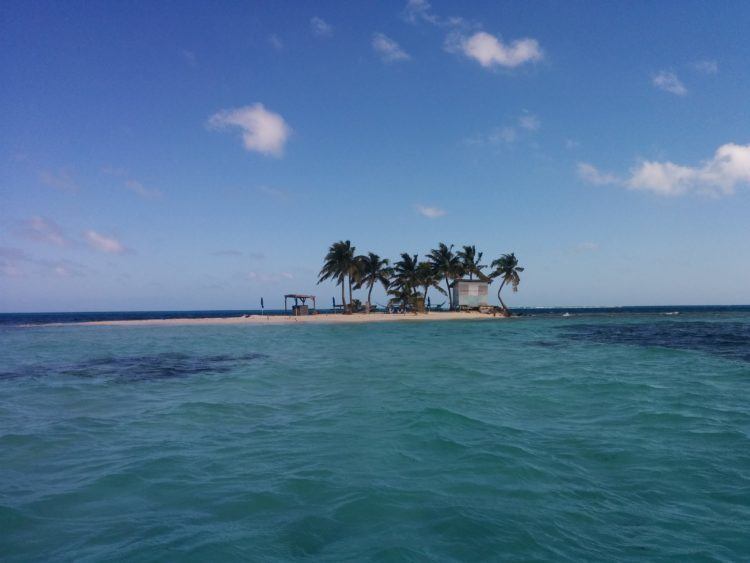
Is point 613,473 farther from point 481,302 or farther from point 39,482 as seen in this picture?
point 481,302

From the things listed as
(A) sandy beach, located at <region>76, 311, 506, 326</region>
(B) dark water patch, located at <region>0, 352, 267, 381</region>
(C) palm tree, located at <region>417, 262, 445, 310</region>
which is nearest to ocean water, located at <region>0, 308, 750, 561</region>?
(B) dark water patch, located at <region>0, 352, 267, 381</region>

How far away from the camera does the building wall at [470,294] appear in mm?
66938

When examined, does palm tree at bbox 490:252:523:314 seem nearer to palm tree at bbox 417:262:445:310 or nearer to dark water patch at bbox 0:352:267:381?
palm tree at bbox 417:262:445:310

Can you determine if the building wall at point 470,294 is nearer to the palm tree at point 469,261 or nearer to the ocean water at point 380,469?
the palm tree at point 469,261

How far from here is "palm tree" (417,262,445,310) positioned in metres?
64.5

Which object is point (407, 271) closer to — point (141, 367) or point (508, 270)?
point (508, 270)

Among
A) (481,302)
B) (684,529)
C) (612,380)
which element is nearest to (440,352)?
(612,380)

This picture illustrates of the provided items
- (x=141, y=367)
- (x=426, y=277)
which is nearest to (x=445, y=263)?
(x=426, y=277)

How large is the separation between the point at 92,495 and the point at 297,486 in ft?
8.65

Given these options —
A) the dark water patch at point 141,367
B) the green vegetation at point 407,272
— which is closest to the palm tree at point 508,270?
the green vegetation at point 407,272

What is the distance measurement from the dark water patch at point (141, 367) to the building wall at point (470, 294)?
48.4 meters

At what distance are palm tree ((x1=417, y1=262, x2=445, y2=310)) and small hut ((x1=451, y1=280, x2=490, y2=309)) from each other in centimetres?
292

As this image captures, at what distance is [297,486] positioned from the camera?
603cm

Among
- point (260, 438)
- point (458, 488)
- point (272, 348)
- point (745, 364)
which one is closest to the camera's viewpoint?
point (458, 488)
